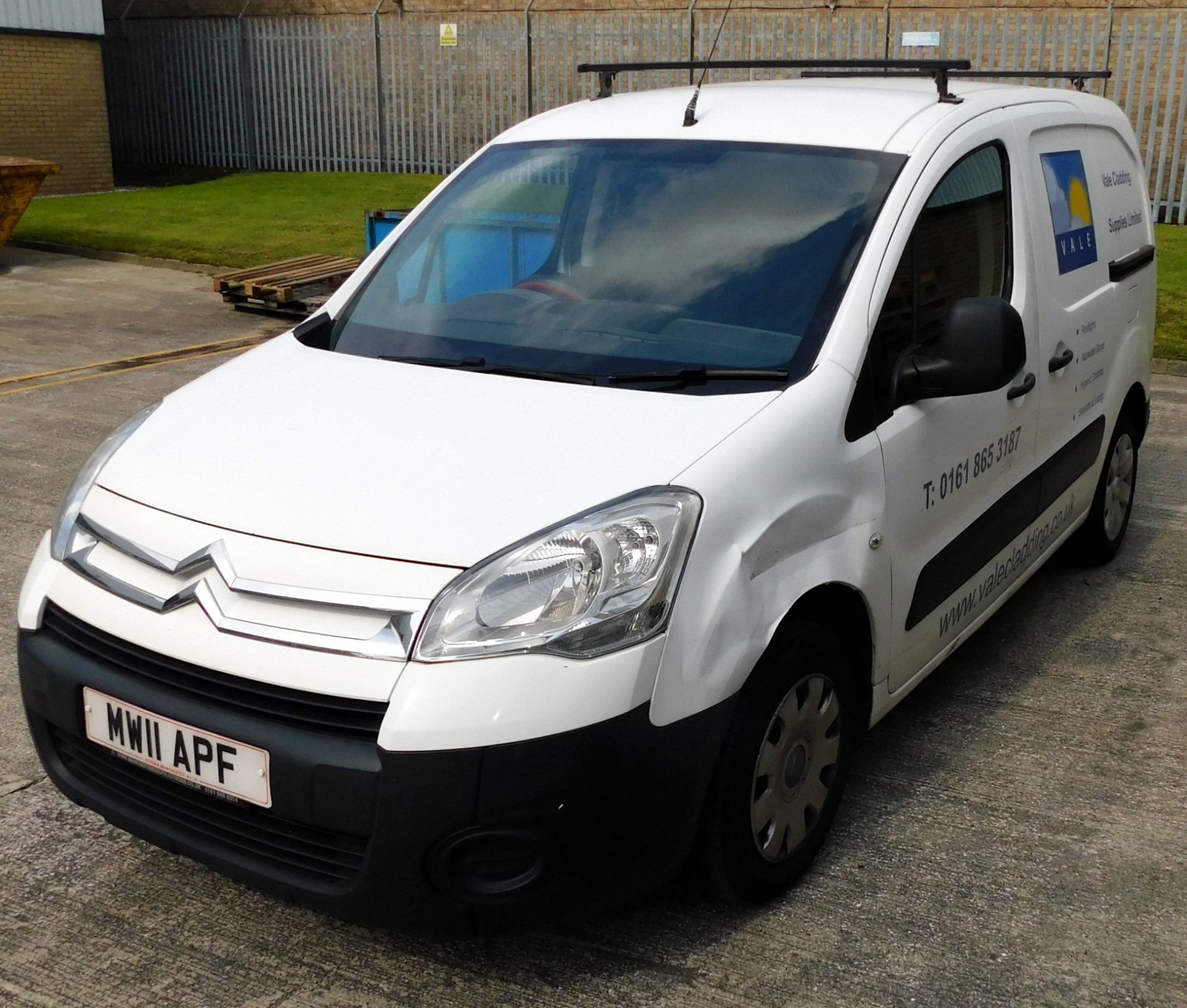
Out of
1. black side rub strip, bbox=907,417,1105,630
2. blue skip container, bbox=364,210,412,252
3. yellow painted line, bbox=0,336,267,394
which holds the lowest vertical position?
yellow painted line, bbox=0,336,267,394

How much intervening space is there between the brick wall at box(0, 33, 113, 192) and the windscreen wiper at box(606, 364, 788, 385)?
1989 centimetres

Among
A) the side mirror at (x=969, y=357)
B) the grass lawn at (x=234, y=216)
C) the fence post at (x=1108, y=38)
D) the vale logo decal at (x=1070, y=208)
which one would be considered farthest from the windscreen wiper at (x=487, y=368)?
the fence post at (x=1108, y=38)

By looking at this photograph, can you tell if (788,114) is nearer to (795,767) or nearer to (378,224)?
(795,767)

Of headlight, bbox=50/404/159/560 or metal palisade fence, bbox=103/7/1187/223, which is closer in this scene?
headlight, bbox=50/404/159/560

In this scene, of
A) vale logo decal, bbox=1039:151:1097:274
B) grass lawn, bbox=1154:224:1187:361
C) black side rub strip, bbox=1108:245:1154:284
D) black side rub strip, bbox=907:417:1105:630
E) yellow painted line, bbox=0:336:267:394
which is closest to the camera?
black side rub strip, bbox=907:417:1105:630

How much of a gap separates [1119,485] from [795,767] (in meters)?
2.93

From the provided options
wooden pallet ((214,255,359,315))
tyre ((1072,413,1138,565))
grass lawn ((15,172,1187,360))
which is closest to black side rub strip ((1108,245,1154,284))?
tyre ((1072,413,1138,565))

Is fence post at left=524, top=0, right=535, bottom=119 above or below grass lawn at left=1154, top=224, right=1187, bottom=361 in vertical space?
above

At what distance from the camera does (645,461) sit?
274 cm

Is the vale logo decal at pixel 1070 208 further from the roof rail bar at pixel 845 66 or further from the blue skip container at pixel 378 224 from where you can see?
the blue skip container at pixel 378 224

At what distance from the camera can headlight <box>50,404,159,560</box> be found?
297 cm

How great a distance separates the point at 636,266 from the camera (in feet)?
11.6

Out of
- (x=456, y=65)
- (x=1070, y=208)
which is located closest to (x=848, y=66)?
(x=1070, y=208)

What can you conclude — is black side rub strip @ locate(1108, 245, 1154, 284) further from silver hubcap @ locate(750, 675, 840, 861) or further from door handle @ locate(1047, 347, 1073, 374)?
silver hubcap @ locate(750, 675, 840, 861)
